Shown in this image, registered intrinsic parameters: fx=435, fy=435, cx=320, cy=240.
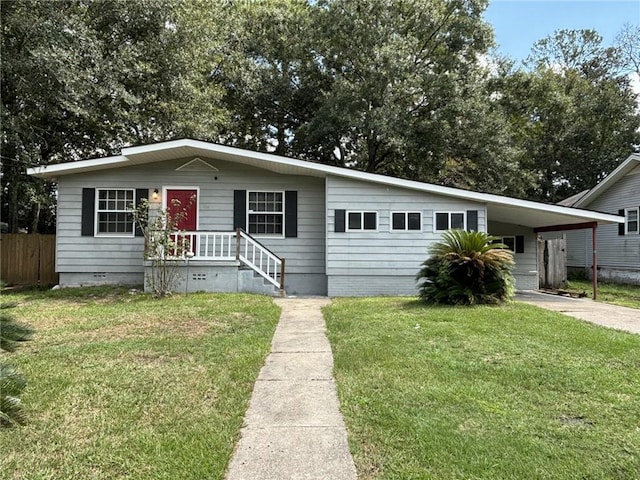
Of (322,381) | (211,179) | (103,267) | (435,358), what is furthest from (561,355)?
(103,267)

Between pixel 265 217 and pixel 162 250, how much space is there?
3.01 metres

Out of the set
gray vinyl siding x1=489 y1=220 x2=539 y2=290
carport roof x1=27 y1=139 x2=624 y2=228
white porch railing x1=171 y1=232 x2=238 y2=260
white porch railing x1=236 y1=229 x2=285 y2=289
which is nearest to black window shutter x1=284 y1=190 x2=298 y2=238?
carport roof x1=27 y1=139 x2=624 y2=228

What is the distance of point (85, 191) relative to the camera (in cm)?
1139

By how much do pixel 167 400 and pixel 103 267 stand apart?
9052 millimetres

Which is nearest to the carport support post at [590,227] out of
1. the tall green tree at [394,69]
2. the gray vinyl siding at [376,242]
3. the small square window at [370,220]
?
the gray vinyl siding at [376,242]

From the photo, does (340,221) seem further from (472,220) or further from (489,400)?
(489,400)

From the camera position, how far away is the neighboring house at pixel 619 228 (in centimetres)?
1644

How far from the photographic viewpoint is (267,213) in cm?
1180

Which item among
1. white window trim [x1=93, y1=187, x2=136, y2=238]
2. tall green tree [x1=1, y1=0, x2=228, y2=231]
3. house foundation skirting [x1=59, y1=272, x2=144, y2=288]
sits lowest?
house foundation skirting [x1=59, y1=272, x2=144, y2=288]

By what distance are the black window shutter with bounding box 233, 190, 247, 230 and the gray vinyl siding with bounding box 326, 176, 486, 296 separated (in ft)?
7.75

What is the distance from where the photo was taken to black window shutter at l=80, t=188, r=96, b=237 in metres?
11.4

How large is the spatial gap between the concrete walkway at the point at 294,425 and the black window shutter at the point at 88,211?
8.32 meters

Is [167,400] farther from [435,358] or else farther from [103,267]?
[103,267]

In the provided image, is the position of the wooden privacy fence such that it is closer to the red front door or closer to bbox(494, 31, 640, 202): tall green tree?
the red front door
